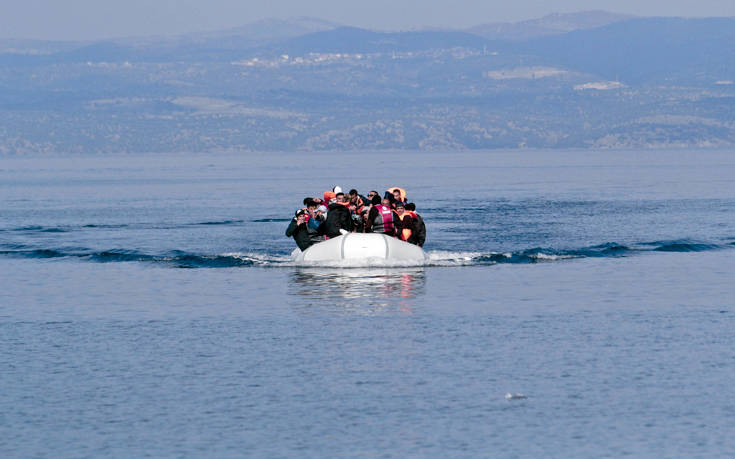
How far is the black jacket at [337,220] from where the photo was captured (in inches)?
1437

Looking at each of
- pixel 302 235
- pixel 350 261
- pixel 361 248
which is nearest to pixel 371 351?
pixel 361 248

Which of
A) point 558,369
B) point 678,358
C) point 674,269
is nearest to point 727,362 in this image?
point 678,358

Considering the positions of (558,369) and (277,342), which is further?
(277,342)

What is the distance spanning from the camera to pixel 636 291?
30984 mm

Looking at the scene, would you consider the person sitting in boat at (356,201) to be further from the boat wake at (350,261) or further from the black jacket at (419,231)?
the boat wake at (350,261)

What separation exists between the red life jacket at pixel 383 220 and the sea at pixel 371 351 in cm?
119

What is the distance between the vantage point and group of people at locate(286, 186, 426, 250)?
120 ft

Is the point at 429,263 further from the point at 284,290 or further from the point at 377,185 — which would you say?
the point at 377,185

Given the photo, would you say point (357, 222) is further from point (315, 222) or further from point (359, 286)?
point (359, 286)

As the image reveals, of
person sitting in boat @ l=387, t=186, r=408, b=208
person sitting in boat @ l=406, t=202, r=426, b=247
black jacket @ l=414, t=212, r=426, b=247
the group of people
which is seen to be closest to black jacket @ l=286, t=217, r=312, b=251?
the group of people

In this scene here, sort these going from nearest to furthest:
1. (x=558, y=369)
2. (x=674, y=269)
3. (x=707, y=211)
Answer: (x=558, y=369) < (x=674, y=269) < (x=707, y=211)

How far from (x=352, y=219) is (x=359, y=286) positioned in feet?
18.0

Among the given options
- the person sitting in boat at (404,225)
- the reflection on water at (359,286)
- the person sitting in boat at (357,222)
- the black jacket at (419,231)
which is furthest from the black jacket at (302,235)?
the black jacket at (419,231)

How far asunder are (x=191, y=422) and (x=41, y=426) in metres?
1.96
